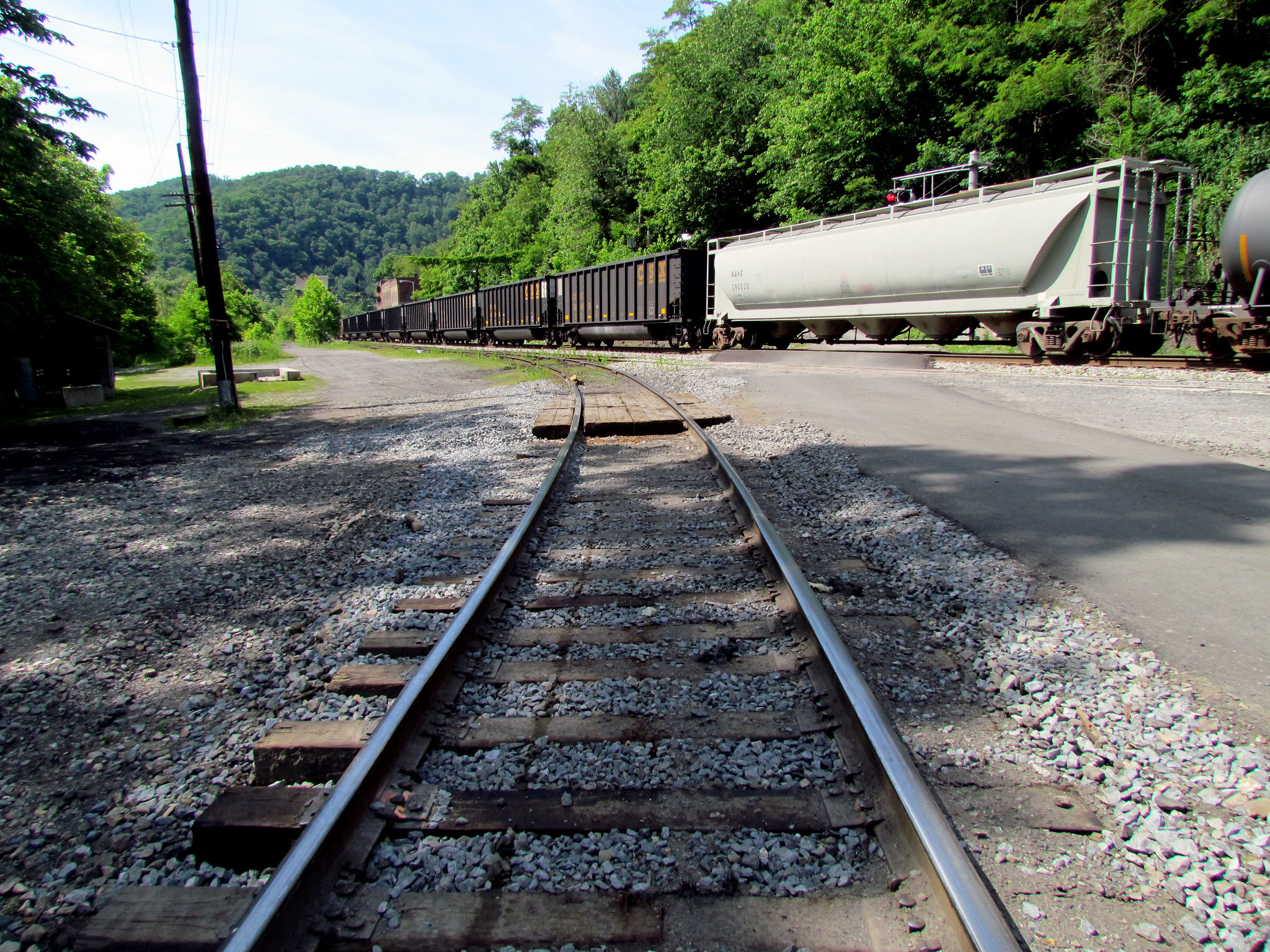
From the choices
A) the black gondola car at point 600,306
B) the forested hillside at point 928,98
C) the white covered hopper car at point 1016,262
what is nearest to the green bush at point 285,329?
the black gondola car at point 600,306

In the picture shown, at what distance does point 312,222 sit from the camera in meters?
158

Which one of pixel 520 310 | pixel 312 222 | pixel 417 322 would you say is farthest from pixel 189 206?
pixel 312 222

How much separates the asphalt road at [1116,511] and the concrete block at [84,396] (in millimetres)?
14726

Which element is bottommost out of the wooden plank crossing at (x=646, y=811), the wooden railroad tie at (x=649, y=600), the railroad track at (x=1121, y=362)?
A: the wooden plank crossing at (x=646, y=811)

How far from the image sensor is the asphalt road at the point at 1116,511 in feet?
10.8

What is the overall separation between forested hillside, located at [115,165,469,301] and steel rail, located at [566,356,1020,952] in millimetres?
124126

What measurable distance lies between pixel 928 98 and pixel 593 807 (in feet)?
101

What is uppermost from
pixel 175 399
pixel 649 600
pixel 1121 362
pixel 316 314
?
pixel 316 314

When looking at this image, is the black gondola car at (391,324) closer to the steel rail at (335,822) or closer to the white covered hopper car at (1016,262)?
the white covered hopper car at (1016,262)

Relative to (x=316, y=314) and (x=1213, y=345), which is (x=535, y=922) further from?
(x=316, y=314)

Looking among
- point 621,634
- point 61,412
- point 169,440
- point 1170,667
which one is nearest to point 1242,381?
point 1170,667

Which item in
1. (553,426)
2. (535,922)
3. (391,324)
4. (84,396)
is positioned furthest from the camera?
(391,324)

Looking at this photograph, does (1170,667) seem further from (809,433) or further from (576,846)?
(809,433)

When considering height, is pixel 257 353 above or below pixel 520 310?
below
